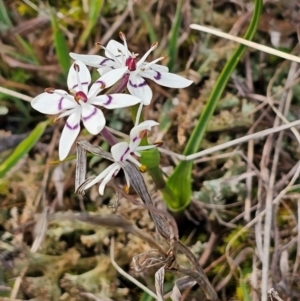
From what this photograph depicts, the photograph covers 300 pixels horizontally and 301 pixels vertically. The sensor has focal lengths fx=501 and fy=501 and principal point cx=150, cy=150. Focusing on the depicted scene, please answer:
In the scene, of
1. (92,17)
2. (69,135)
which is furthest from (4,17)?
(69,135)

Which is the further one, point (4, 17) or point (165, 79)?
point (4, 17)

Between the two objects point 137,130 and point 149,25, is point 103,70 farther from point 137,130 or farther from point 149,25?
point 149,25

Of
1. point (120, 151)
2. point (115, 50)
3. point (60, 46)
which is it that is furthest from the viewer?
point (60, 46)

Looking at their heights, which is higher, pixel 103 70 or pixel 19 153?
pixel 103 70

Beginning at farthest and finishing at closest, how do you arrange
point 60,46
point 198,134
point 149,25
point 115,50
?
point 149,25 → point 60,46 → point 198,134 → point 115,50

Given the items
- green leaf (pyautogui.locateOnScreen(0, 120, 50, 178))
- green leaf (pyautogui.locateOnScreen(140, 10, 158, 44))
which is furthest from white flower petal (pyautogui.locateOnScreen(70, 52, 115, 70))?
green leaf (pyautogui.locateOnScreen(140, 10, 158, 44))

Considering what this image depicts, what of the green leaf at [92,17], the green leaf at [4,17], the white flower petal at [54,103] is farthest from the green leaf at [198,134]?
the green leaf at [4,17]

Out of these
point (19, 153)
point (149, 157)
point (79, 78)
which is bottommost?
point (19, 153)
